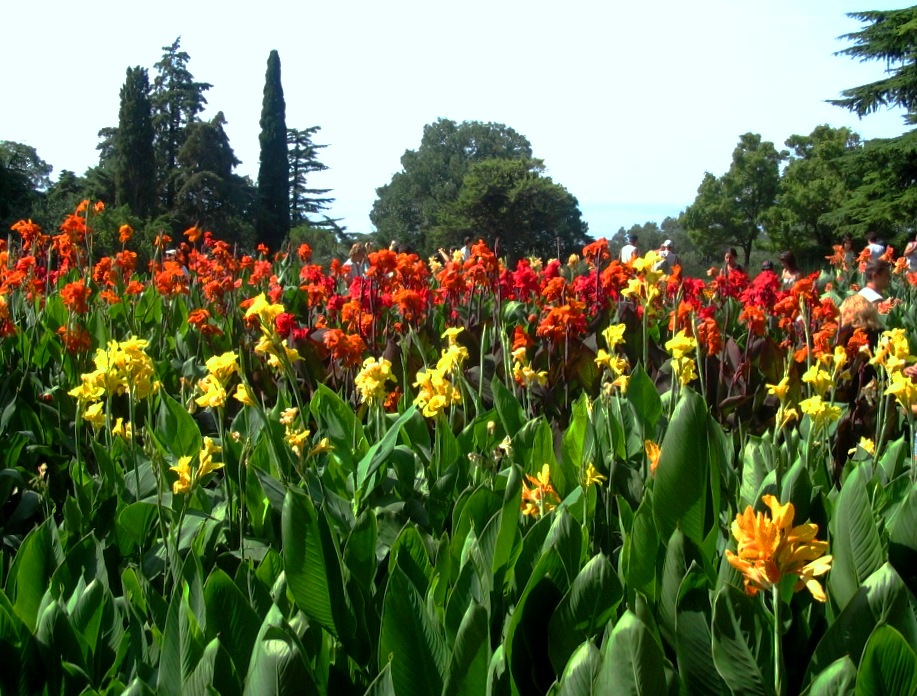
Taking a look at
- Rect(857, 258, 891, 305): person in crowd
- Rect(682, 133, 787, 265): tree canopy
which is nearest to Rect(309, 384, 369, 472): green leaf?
Rect(857, 258, 891, 305): person in crowd

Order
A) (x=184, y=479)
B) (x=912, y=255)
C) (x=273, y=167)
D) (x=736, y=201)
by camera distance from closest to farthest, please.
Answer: (x=184, y=479)
(x=912, y=255)
(x=273, y=167)
(x=736, y=201)

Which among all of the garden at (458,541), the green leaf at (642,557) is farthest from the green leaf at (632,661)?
the green leaf at (642,557)

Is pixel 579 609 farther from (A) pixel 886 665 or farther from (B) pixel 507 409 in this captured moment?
(B) pixel 507 409

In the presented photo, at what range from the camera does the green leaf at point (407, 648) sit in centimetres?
120

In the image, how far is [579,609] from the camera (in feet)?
4.22

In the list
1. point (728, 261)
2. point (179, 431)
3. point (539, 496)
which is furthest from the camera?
point (728, 261)

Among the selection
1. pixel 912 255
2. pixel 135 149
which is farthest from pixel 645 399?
pixel 135 149

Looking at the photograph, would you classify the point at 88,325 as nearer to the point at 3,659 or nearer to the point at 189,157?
the point at 3,659

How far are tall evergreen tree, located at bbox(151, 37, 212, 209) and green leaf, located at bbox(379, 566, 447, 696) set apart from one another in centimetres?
4809

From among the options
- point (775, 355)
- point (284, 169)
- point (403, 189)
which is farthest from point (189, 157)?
point (775, 355)

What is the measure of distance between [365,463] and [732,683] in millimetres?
1085

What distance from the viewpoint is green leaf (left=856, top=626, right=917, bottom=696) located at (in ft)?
3.24

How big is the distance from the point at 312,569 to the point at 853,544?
0.81m

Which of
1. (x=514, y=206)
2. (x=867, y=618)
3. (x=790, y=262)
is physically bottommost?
(x=867, y=618)
